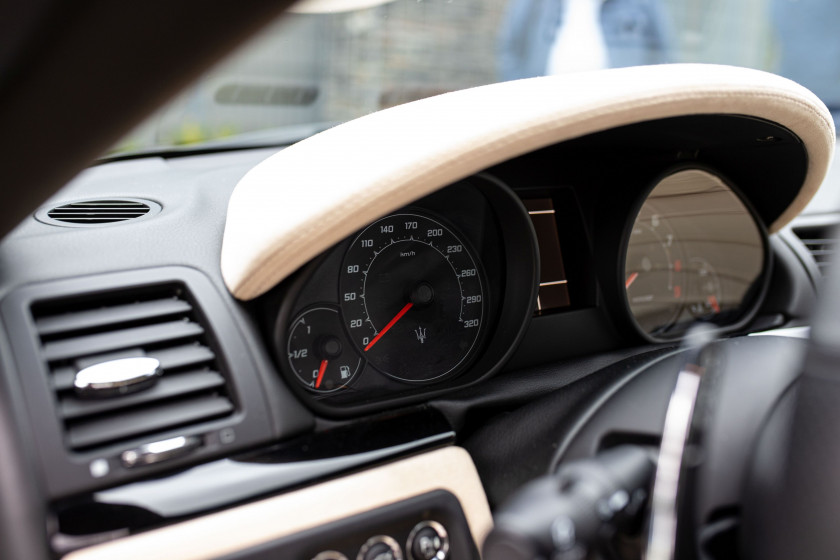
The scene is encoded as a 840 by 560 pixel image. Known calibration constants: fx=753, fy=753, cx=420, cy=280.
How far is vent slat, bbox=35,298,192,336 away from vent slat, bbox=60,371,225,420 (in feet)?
0.39

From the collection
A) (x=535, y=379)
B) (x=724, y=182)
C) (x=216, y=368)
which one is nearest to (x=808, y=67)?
(x=724, y=182)

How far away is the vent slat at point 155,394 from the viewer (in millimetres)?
1245

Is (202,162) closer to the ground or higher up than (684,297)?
higher up

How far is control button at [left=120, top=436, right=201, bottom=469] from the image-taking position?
1.25 metres

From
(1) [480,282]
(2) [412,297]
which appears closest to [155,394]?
(2) [412,297]

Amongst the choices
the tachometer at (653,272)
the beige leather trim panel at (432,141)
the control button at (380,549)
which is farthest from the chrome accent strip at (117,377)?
the tachometer at (653,272)

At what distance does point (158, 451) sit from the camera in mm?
1267

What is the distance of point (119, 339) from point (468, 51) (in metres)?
3.61

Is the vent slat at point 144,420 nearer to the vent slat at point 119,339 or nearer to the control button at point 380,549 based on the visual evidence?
the vent slat at point 119,339

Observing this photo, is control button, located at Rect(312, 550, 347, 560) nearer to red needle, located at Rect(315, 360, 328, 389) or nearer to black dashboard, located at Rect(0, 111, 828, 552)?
black dashboard, located at Rect(0, 111, 828, 552)

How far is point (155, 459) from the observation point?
126 cm

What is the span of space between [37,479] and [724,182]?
1876mm

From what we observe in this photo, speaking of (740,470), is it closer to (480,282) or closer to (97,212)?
(480,282)

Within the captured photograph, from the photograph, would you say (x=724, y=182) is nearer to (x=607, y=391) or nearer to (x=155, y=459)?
(x=607, y=391)
